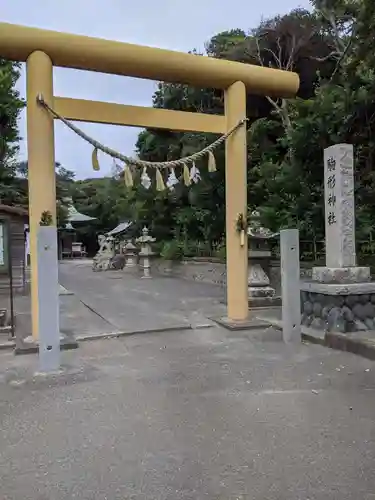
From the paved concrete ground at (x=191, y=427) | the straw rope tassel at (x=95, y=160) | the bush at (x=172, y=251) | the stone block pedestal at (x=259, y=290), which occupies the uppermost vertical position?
the straw rope tassel at (x=95, y=160)

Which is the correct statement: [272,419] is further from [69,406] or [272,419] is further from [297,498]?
[69,406]

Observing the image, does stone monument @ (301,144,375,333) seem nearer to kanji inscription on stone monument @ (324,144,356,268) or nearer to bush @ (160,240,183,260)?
kanji inscription on stone monument @ (324,144,356,268)

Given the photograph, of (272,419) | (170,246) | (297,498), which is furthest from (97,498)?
(170,246)

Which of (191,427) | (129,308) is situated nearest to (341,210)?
(191,427)

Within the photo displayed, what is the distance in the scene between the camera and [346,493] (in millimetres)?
2867

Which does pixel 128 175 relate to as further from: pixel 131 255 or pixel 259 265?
pixel 131 255

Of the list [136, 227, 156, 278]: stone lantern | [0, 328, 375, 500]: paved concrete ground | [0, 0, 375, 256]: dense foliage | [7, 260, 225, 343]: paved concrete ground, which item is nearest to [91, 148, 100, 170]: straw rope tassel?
[7, 260, 225, 343]: paved concrete ground

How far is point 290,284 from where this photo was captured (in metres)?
6.98

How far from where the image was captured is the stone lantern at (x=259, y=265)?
1071 cm

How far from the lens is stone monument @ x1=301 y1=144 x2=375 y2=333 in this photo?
705cm

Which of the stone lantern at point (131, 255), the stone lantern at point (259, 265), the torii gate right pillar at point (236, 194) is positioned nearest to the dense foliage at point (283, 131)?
the stone lantern at point (259, 265)

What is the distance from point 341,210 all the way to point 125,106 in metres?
3.59

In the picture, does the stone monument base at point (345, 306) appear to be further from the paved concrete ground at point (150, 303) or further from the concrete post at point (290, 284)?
the paved concrete ground at point (150, 303)

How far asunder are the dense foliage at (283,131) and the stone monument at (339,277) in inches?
106
